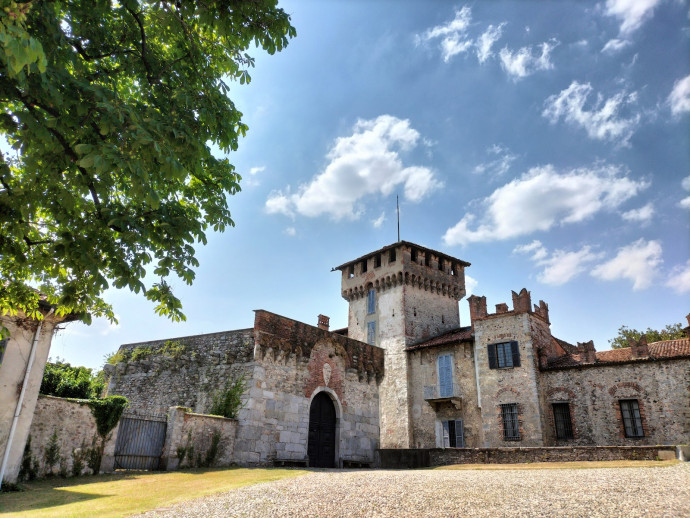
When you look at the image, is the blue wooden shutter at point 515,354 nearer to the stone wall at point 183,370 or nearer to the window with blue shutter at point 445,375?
the window with blue shutter at point 445,375

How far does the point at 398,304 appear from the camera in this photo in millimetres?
33750

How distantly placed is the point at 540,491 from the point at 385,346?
24.0m

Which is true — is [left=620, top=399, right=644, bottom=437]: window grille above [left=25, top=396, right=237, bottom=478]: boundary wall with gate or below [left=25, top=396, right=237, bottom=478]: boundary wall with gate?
above

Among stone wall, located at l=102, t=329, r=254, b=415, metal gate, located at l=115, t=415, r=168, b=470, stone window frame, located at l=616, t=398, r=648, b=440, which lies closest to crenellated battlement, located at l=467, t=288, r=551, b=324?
stone window frame, located at l=616, t=398, r=648, b=440

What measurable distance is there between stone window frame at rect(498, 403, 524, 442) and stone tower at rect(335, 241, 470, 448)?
21.8 feet

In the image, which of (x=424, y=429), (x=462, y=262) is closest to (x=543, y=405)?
(x=424, y=429)

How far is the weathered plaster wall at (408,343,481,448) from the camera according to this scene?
90.2ft

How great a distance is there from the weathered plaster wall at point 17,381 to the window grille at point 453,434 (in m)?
22.6

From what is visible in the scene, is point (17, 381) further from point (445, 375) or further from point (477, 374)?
point (445, 375)

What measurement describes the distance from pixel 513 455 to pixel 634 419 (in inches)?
319

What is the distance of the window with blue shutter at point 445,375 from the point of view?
28812mm

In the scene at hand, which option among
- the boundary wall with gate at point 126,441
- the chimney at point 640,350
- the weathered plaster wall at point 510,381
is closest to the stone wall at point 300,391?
the boundary wall with gate at point 126,441

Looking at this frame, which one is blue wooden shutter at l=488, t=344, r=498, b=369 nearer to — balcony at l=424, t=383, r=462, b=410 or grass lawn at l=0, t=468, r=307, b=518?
balcony at l=424, t=383, r=462, b=410

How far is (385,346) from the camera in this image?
109 feet
